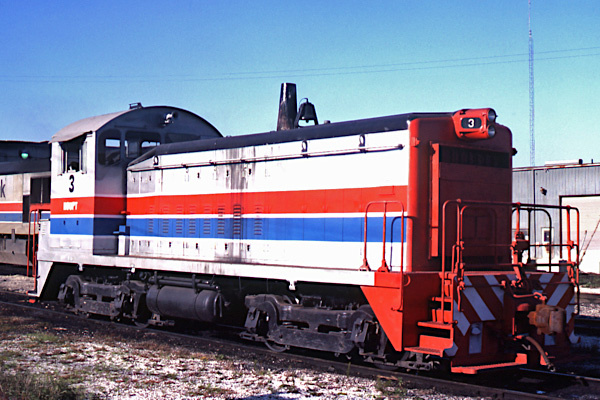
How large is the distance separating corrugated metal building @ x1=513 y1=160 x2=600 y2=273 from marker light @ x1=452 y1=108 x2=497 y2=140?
55.4 ft

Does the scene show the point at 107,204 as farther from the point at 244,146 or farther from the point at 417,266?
the point at 417,266

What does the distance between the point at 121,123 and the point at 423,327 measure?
6266 millimetres

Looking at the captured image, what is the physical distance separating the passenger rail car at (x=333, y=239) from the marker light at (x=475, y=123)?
0.02m

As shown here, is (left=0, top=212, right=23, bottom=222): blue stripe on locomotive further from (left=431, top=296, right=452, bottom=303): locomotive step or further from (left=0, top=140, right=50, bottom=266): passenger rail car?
(left=431, top=296, right=452, bottom=303): locomotive step

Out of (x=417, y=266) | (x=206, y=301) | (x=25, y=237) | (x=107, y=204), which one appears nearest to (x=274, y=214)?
(x=206, y=301)

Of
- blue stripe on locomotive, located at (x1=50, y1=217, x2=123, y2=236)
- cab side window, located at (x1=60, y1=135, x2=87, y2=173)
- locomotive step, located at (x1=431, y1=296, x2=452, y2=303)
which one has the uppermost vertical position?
cab side window, located at (x1=60, y1=135, x2=87, y2=173)

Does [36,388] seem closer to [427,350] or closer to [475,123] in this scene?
[427,350]

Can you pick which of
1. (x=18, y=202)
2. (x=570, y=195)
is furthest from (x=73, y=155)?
(x=570, y=195)

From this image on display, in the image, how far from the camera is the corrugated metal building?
929 inches

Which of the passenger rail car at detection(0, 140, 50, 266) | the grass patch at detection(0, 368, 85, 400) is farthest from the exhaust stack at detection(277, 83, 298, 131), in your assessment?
the passenger rail car at detection(0, 140, 50, 266)

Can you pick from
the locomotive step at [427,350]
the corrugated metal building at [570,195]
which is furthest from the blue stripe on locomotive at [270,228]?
the corrugated metal building at [570,195]

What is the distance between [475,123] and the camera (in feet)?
24.2

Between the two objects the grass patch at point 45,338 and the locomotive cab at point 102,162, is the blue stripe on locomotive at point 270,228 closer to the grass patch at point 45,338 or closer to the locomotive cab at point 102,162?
the locomotive cab at point 102,162

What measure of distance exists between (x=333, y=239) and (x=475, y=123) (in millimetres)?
2144
